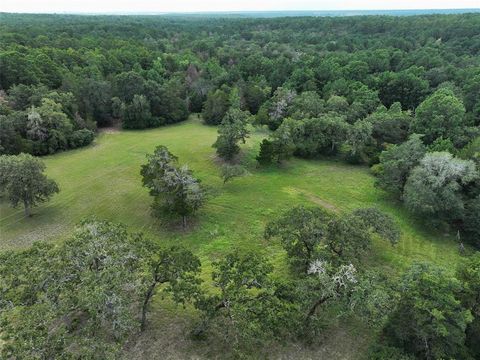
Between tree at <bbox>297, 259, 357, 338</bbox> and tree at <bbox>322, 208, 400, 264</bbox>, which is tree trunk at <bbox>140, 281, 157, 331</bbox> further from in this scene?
tree at <bbox>322, 208, 400, 264</bbox>

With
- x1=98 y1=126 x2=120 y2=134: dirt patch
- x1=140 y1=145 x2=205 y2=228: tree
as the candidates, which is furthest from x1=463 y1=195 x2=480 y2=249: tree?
x1=98 y1=126 x2=120 y2=134: dirt patch

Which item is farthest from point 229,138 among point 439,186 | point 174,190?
point 439,186

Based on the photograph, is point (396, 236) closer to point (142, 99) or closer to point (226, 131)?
point (226, 131)

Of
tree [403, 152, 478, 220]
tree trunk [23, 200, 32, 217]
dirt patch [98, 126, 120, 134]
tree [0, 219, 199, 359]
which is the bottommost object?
dirt patch [98, 126, 120, 134]

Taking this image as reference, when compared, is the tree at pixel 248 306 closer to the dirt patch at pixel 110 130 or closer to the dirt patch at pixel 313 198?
the dirt patch at pixel 313 198

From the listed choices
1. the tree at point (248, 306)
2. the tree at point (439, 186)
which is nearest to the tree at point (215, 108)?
the tree at point (439, 186)

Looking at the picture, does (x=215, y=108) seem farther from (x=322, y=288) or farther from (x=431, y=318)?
(x=431, y=318)
